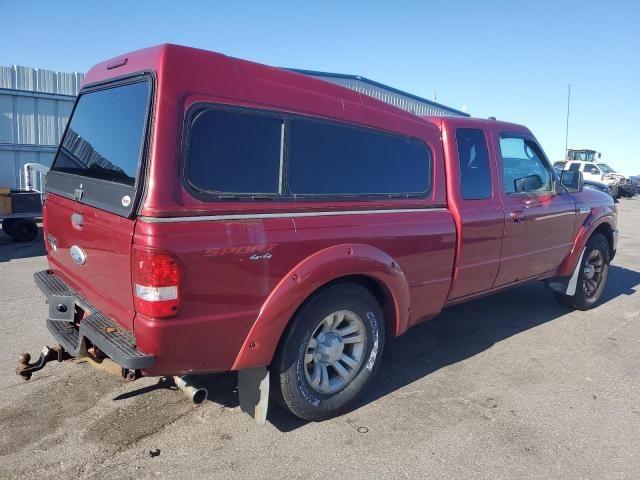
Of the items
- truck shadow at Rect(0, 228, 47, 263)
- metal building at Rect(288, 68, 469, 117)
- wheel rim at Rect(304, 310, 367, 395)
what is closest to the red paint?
wheel rim at Rect(304, 310, 367, 395)

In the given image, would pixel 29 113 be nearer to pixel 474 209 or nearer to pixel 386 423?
pixel 474 209

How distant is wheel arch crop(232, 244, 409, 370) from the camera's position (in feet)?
9.28

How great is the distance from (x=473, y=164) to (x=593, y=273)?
2.84 metres

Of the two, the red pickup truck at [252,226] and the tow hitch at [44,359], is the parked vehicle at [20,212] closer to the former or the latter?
the red pickup truck at [252,226]

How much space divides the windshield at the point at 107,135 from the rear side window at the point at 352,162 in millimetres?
858

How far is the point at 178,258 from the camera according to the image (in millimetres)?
2459

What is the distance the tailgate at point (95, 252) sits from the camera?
8.61 feet

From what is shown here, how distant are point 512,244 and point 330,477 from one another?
9.11ft

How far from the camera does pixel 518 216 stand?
180 inches

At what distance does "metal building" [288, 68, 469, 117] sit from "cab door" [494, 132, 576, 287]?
10130mm

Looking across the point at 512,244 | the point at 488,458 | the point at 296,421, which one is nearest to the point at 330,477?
the point at 296,421

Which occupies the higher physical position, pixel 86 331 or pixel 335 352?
pixel 86 331

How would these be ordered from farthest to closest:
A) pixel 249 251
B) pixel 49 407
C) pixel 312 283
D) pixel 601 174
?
pixel 601 174
pixel 49 407
pixel 312 283
pixel 249 251

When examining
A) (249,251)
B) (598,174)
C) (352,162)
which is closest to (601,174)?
(598,174)
